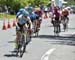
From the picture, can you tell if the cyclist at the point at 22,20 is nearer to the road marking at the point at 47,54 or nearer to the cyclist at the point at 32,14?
the road marking at the point at 47,54

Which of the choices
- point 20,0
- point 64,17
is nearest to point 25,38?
point 64,17

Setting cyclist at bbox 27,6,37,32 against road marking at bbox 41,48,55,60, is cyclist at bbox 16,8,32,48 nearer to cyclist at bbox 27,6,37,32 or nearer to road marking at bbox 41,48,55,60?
road marking at bbox 41,48,55,60

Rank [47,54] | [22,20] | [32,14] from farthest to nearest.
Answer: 1. [32,14]
2. [47,54]
3. [22,20]

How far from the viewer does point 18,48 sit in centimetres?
1616

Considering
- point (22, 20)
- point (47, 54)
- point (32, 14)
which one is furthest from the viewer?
point (32, 14)

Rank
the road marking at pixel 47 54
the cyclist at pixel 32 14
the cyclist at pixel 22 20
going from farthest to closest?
the cyclist at pixel 32 14 < the cyclist at pixel 22 20 < the road marking at pixel 47 54

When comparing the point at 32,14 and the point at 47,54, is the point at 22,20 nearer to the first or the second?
the point at 47,54


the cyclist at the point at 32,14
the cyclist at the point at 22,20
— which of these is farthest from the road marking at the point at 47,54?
the cyclist at the point at 32,14

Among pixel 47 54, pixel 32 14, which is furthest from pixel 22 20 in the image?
pixel 32 14

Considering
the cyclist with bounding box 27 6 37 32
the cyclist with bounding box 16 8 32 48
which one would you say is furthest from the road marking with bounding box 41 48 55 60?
the cyclist with bounding box 27 6 37 32

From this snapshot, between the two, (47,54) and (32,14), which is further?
(32,14)

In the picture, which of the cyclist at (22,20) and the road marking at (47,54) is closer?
the road marking at (47,54)

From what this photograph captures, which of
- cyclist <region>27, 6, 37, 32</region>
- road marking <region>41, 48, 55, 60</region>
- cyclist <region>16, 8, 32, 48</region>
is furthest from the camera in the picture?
cyclist <region>27, 6, 37, 32</region>

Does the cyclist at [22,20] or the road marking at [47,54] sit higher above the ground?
the cyclist at [22,20]
